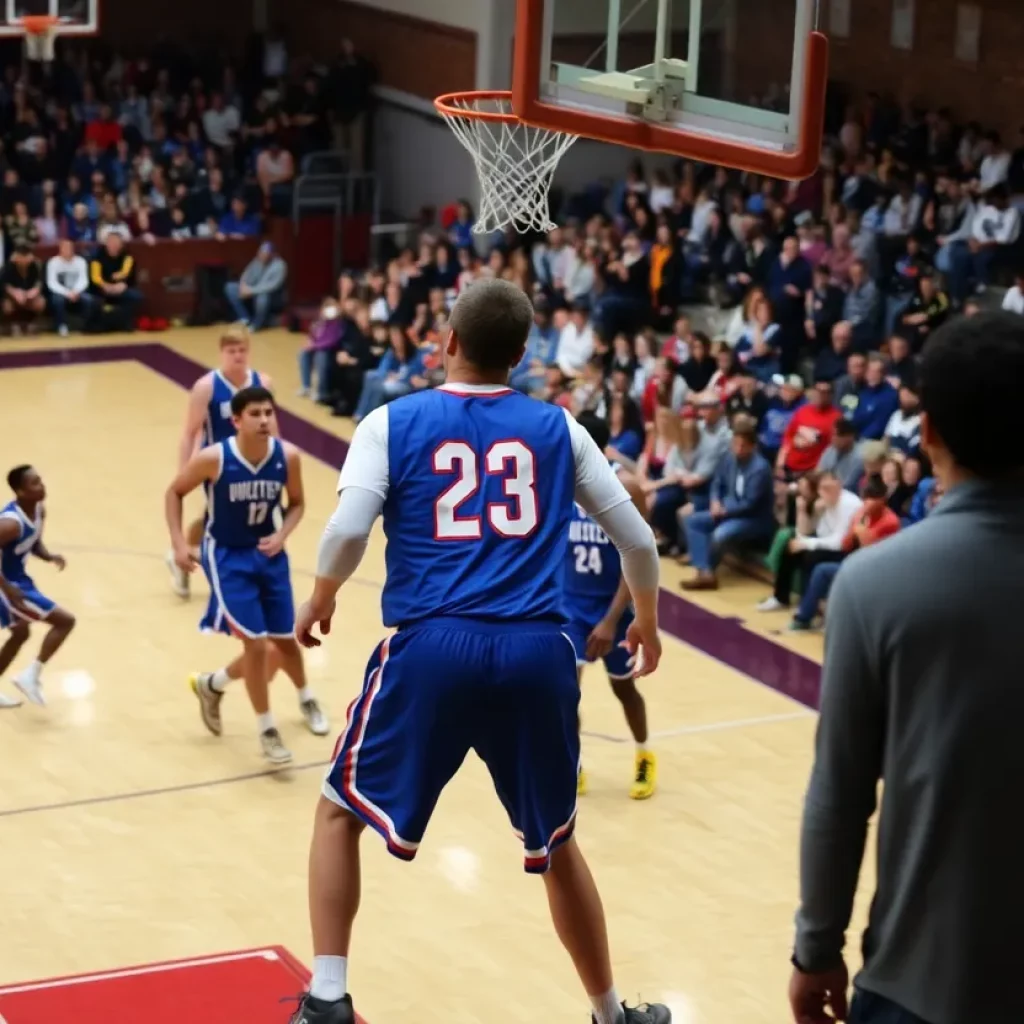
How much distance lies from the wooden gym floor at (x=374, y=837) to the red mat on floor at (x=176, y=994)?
0.20ft

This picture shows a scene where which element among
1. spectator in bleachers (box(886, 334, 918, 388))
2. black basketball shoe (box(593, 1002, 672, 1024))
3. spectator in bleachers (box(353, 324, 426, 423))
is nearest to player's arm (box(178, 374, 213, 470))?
spectator in bleachers (box(886, 334, 918, 388))

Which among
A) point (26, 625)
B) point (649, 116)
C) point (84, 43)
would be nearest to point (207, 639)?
point (26, 625)

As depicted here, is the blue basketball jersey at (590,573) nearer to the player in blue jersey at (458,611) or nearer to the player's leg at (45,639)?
the player's leg at (45,639)

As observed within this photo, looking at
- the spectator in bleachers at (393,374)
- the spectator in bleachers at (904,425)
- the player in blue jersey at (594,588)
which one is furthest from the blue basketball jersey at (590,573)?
the spectator in bleachers at (393,374)

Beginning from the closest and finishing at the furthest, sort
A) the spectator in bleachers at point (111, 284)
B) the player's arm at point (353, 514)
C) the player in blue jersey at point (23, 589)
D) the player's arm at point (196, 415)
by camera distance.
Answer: the player's arm at point (353, 514) → the player in blue jersey at point (23, 589) → the player's arm at point (196, 415) → the spectator in bleachers at point (111, 284)

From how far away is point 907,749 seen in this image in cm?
307

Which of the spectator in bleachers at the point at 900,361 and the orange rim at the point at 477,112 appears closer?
the orange rim at the point at 477,112

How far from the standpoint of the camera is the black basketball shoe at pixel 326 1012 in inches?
193

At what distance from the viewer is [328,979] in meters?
4.93

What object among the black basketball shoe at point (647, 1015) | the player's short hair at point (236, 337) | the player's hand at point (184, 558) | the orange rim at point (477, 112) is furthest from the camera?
the player's short hair at point (236, 337)

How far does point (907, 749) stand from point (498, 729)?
78.3 inches

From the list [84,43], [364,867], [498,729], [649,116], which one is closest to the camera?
[498,729]

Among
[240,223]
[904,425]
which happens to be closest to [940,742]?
[904,425]

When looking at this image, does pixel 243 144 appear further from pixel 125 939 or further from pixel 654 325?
pixel 125 939
